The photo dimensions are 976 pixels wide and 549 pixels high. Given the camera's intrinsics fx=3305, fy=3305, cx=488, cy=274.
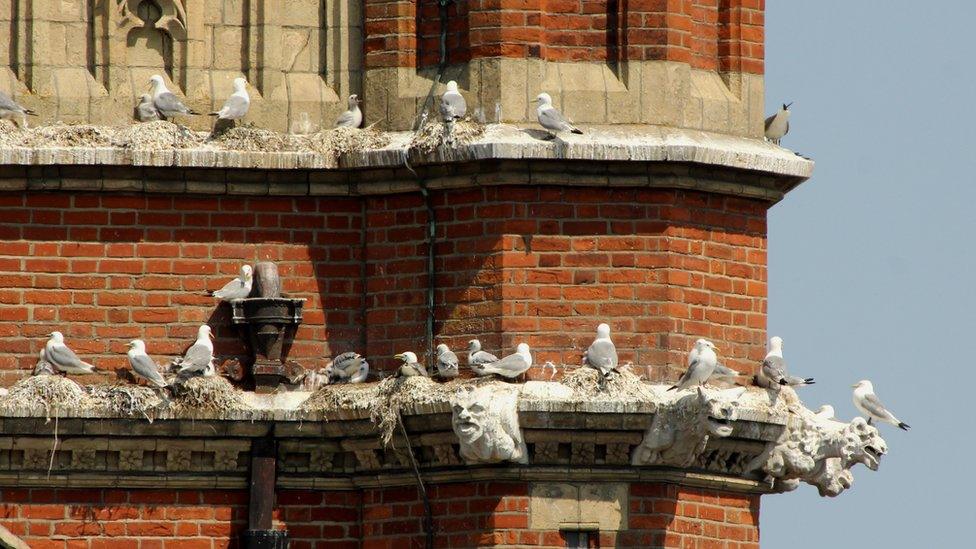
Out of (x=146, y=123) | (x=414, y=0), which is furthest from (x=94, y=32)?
(x=414, y=0)

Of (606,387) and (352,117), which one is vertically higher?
(352,117)

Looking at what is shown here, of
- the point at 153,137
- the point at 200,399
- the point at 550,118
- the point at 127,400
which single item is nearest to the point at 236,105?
the point at 153,137

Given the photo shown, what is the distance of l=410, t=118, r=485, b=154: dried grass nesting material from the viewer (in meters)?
22.0

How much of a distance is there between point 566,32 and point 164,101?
276 cm

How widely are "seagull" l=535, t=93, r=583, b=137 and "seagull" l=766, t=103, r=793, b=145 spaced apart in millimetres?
1748

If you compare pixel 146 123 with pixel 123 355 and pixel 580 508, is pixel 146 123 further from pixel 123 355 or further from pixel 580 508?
pixel 580 508

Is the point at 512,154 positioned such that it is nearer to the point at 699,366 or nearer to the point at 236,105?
the point at 699,366

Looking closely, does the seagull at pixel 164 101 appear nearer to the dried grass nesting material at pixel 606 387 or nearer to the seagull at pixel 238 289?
the seagull at pixel 238 289

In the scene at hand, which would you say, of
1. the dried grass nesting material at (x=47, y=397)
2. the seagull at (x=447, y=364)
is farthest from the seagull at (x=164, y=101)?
the seagull at (x=447, y=364)

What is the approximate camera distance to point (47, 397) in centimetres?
2203

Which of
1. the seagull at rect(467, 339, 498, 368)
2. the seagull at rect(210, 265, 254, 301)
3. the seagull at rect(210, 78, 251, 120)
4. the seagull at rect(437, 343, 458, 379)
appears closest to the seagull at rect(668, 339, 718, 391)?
the seagull at rect(467, 339, 498, 368)

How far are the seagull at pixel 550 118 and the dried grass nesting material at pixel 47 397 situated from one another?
3.57 metres

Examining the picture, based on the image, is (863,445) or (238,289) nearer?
(238,289)

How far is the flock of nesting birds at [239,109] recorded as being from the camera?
72.4 ft
